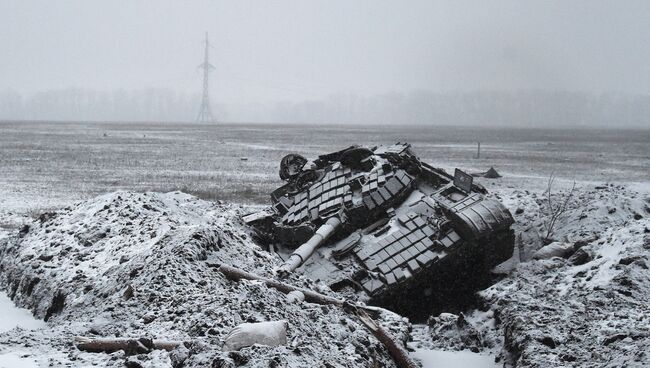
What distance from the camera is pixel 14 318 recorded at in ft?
33.1

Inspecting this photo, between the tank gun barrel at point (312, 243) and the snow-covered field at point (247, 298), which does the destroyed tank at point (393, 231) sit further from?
the snow-covered field at point (247, 298)

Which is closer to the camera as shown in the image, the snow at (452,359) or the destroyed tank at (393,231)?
the snow at (452,359)

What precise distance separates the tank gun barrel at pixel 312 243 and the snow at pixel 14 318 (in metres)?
4.40

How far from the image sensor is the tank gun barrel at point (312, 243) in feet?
41.0

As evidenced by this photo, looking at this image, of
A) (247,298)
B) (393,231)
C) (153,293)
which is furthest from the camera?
(393,231)

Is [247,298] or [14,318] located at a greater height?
[247,298]

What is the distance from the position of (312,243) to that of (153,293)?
16.3ft

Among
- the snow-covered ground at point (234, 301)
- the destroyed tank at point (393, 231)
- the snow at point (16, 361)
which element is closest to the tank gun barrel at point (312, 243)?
the destroyed tank at point (393, 231)

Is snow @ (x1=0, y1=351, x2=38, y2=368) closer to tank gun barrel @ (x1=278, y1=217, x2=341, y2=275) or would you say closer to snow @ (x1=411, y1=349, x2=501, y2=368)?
snow @ (x1=411, y1=349, x2=501, y2=368)

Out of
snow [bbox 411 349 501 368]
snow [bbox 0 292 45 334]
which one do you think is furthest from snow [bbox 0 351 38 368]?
snow [bbox 411 349 501 368]

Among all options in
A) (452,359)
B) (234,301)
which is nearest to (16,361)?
(234,301)

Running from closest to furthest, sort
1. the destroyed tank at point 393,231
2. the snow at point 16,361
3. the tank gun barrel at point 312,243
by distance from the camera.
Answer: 1. the snow at point 16,361
2. the destroyed tank at point 393,231
3. the tank gun barrel at point 312,243

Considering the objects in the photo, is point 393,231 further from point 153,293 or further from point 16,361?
point 16,361

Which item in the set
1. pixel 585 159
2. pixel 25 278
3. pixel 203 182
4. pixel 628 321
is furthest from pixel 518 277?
pixel 585 159
